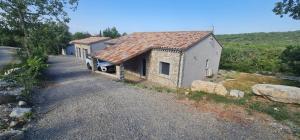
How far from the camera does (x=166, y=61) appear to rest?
46.9ft

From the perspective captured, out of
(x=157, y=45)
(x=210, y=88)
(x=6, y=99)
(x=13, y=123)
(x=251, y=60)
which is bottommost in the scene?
(x=13, y=123)

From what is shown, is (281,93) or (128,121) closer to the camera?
(128,121)

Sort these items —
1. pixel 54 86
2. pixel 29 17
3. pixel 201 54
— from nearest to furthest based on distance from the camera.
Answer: pixel 54 86
pixel 201 54
pixel 29 17

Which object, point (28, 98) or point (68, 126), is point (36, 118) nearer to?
point (68, 126)

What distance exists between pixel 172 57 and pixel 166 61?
0.75 metres

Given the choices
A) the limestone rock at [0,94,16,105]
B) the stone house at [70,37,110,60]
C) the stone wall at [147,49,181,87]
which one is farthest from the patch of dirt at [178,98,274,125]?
the stone house at [70,37,110,60]

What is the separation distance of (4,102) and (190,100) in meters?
9.56

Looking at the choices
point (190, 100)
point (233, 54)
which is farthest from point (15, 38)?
point (233, 54)

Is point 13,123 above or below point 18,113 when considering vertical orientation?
below

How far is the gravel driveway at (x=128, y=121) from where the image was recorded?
18.9ft

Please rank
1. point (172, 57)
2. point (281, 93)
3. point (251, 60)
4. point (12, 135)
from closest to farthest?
1. point (12, 135)
2. point (281, 93)
3. point (172, 57)
4. point (251, 60)

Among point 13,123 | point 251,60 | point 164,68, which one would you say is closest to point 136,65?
point 164,68

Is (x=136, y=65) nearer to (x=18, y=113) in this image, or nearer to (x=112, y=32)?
(x=18, y=113)

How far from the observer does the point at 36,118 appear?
689 cm
